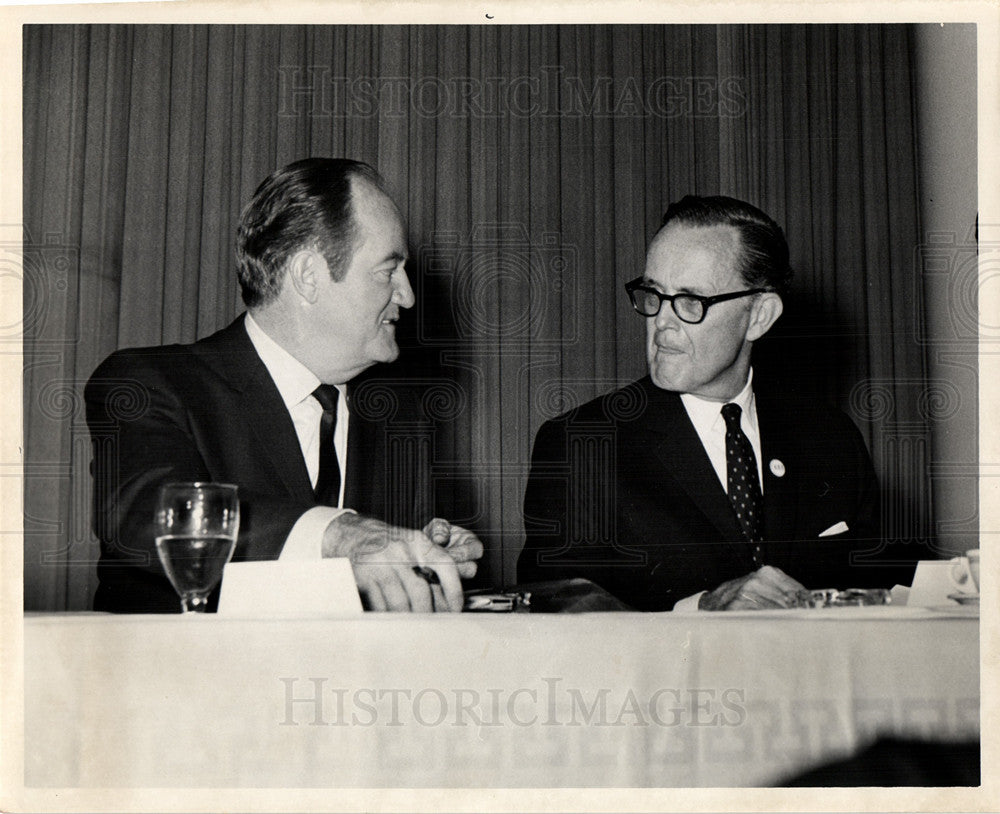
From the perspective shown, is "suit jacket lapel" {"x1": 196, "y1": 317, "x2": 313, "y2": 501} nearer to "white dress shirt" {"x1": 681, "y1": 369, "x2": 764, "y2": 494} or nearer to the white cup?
"white dress shirt" {"x1": 681, "y1": 369, "x2": 764, "y2": 494}

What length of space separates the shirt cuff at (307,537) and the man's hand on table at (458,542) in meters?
0.18

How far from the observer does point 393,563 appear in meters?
2.20

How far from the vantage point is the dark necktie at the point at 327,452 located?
235 centimetres

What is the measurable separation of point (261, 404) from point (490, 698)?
0.69 m

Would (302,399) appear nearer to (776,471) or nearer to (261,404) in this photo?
(261,404)

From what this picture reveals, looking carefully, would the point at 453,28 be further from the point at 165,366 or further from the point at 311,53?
the point at 165,366

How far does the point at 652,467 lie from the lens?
241 centimetres

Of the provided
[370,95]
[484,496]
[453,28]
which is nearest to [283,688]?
[484,496]

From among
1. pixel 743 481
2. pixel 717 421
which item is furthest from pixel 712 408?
pixel 743 481

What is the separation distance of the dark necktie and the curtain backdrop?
0.12 metres

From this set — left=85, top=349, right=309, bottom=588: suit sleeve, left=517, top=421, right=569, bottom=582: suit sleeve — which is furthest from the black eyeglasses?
left=85, top=349, right=309, bottom=588: suit sleeve

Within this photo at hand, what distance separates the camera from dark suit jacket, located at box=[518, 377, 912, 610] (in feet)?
7.68

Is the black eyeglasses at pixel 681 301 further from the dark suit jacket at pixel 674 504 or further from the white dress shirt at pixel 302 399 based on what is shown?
the white dress shirt at pixel 302 399

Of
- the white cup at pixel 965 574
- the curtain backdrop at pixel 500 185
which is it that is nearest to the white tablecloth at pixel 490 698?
the white cup at pixel 965 574
